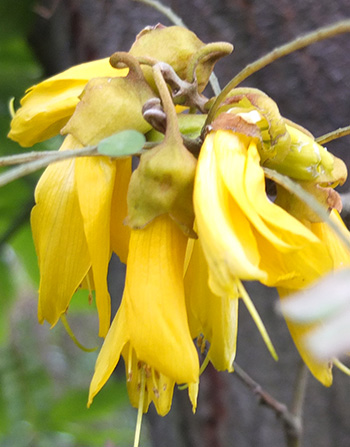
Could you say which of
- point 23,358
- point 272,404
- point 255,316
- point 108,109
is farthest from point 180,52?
point 23,358

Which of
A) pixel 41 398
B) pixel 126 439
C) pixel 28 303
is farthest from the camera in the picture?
pixel 28 303

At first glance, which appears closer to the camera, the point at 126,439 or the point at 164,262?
the point at 164,262

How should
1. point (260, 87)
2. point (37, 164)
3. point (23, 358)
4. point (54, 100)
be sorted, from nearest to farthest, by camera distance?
point (37, 164) < point (54, 100) < point (260, 87) < point (23, 358)

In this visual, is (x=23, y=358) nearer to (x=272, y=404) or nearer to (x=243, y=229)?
(x=272, y=404)

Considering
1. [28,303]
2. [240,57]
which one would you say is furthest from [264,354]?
[28,303]

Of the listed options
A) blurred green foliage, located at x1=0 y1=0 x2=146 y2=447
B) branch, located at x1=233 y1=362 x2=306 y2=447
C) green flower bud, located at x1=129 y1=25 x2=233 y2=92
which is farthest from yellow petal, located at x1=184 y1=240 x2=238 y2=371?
blurred green foliage, located at x1=0 y1=0 x2=146 y2=447

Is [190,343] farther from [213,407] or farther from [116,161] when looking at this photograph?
[213,407]

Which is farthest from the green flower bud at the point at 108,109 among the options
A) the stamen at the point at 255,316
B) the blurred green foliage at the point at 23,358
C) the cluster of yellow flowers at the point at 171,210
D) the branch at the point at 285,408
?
the blurred green foliage at the point at 23,358

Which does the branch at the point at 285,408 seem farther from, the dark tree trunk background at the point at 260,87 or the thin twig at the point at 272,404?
the dark tree trunk background at the point at 260,87
